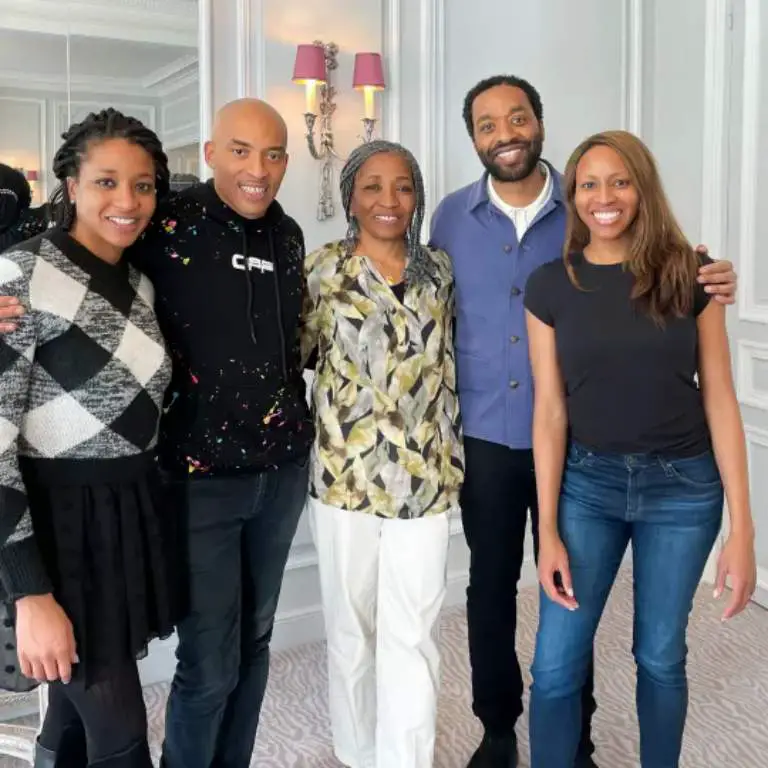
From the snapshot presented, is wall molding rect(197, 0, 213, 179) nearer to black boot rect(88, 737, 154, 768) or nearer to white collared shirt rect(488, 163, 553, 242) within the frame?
white collared shirt rect(488, 163, 553, 242)

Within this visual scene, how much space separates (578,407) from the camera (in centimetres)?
152

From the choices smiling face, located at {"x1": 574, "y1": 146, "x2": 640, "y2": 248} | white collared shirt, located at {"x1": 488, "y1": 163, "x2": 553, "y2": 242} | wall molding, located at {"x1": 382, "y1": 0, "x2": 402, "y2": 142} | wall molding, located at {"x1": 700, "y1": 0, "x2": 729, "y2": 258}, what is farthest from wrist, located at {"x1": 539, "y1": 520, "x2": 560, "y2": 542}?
wall molding, located at {"x1": 700, "y1": 0, "x2": 729, "y2": 258}

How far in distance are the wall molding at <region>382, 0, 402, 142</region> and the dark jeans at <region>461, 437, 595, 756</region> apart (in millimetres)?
1393

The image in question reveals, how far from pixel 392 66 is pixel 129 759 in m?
2.22

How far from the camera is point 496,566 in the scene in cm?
186

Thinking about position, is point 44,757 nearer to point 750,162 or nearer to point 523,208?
point 523,208

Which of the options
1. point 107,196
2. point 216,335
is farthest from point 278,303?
point 107,196

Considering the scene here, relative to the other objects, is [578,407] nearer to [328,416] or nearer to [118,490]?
[328,416]

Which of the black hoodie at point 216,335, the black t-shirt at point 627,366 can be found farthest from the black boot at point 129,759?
the black t-shirt at point 627,366

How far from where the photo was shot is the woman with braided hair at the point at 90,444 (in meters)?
1.18

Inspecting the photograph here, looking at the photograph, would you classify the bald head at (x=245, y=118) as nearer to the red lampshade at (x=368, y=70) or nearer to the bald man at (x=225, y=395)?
the bald man at (x=225, y=395)

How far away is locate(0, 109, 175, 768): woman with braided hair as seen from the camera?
1.18 meters

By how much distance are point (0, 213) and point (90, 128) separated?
453 mm

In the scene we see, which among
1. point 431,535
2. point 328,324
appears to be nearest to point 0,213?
point 328,324
